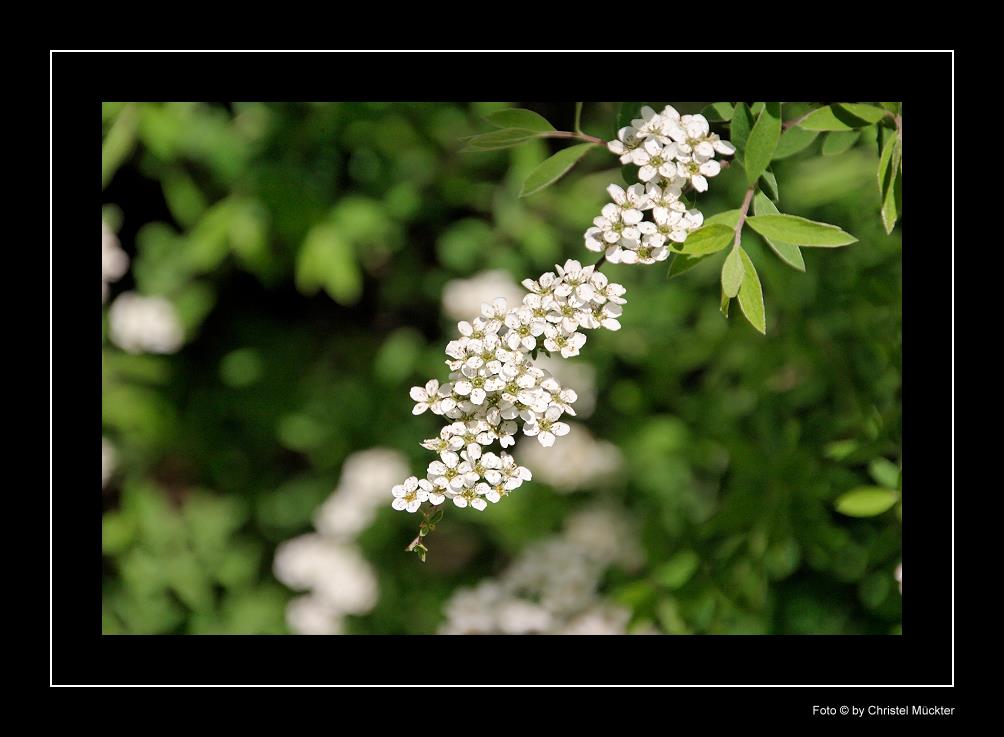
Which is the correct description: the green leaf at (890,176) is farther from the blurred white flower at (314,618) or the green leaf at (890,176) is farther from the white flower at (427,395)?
the blurred white flower at (314,618)

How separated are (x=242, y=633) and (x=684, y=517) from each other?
3.68 feet

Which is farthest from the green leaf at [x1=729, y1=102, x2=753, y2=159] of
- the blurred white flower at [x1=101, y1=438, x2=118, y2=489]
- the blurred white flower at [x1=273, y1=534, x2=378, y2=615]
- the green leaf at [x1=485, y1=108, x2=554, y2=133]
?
the blurred white flower at [x1=101, y1=438, x2=118, y2=489]

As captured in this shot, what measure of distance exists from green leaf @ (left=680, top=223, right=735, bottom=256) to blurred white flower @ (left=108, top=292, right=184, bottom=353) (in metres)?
1.59

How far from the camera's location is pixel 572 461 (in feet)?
6.67

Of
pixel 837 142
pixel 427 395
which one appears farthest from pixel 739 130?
pixel 427 395

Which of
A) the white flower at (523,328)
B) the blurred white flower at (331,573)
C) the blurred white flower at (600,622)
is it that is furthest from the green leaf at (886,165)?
the blurred white flower at (331,573)

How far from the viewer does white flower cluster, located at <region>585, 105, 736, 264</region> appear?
97 centimetres

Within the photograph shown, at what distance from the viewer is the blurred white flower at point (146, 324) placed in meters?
2.14

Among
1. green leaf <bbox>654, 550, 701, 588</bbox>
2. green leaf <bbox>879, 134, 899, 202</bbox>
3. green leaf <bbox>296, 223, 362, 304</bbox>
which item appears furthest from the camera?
green leaf <bbox>296, 223, 362, 304</bbox>

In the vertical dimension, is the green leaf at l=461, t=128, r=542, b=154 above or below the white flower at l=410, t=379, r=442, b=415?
above

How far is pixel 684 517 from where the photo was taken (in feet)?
5.72

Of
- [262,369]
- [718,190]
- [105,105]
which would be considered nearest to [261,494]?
[262,369]

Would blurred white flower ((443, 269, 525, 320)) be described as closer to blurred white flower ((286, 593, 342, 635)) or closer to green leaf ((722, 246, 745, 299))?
blurred white flower ((286, 593, 342, 635))
